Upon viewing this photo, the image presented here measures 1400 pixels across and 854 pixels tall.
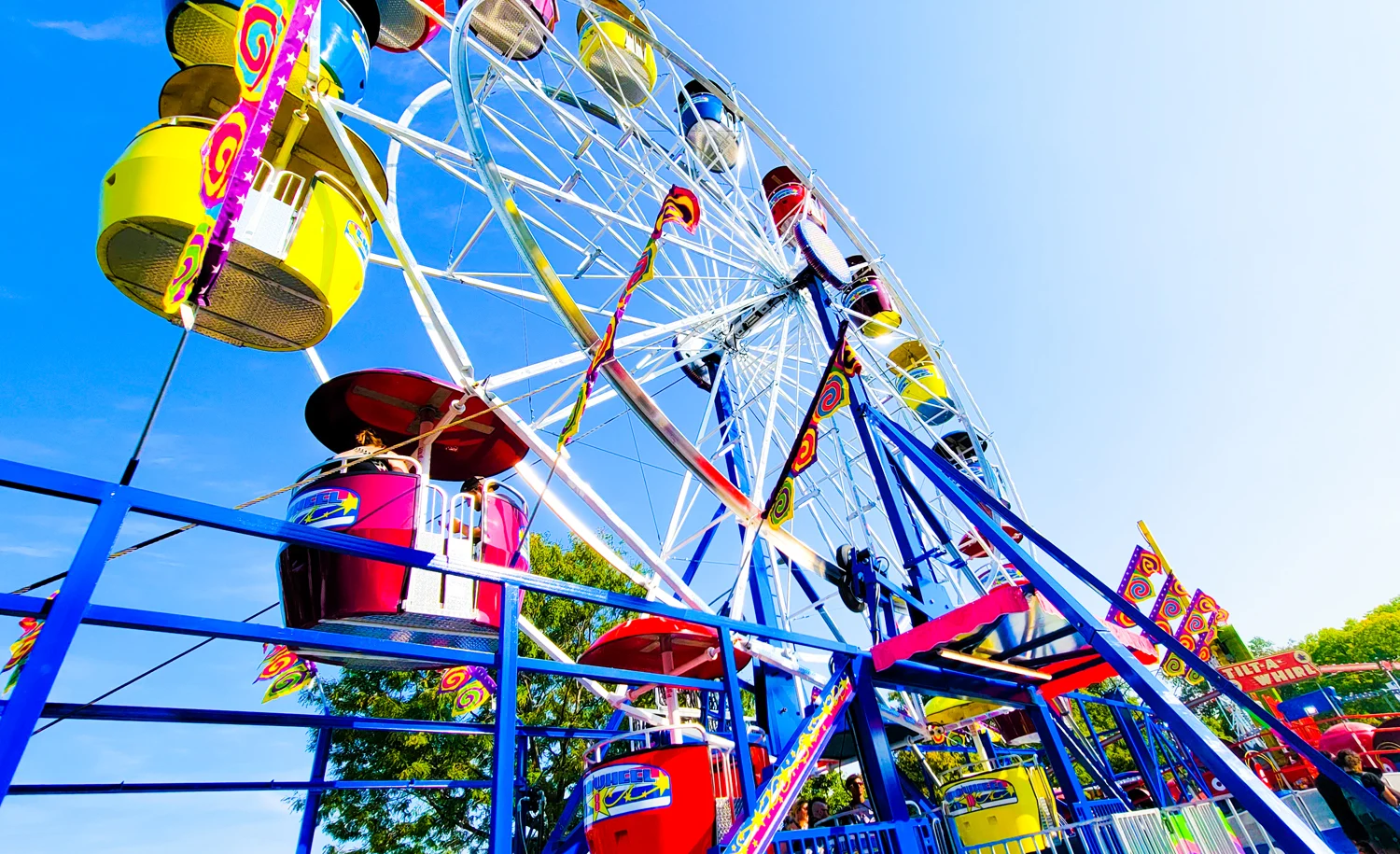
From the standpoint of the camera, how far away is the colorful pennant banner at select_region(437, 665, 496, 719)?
25.1 feet

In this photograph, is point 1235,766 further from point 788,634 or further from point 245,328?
point 245,328

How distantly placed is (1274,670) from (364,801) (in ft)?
80.5

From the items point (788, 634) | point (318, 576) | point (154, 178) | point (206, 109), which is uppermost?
point (206, 109)

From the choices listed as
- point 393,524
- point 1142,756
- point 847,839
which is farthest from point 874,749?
point 1142,756

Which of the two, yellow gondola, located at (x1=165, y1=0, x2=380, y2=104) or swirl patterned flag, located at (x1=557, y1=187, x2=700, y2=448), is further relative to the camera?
yellow gondola, located at (x1=165, y1=0, x2=380, y2=104)

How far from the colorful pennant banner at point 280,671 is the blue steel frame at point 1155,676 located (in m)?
6.47

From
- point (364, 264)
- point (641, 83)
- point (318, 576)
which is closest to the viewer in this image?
point (318, 576)

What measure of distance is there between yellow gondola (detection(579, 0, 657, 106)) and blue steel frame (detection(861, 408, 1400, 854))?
728 centimetres

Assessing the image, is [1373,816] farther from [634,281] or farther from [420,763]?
[420,763]

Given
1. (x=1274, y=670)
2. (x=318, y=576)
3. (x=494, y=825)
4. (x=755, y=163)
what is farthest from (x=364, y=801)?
(x=1274, y=670)

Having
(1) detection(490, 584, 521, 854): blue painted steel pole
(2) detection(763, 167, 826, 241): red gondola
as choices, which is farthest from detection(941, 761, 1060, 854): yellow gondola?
(2) detection(763, 167, 826, 241): red gondola

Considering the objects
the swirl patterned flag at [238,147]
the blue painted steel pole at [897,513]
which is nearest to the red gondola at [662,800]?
the swirl patterned flag at [238,147]

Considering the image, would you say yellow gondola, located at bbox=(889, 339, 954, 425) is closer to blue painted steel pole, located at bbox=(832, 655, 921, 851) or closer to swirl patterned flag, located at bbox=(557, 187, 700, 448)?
blue painted steel pole, located at bbox=(832, 655, 921, 851)

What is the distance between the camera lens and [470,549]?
517 centimetres
